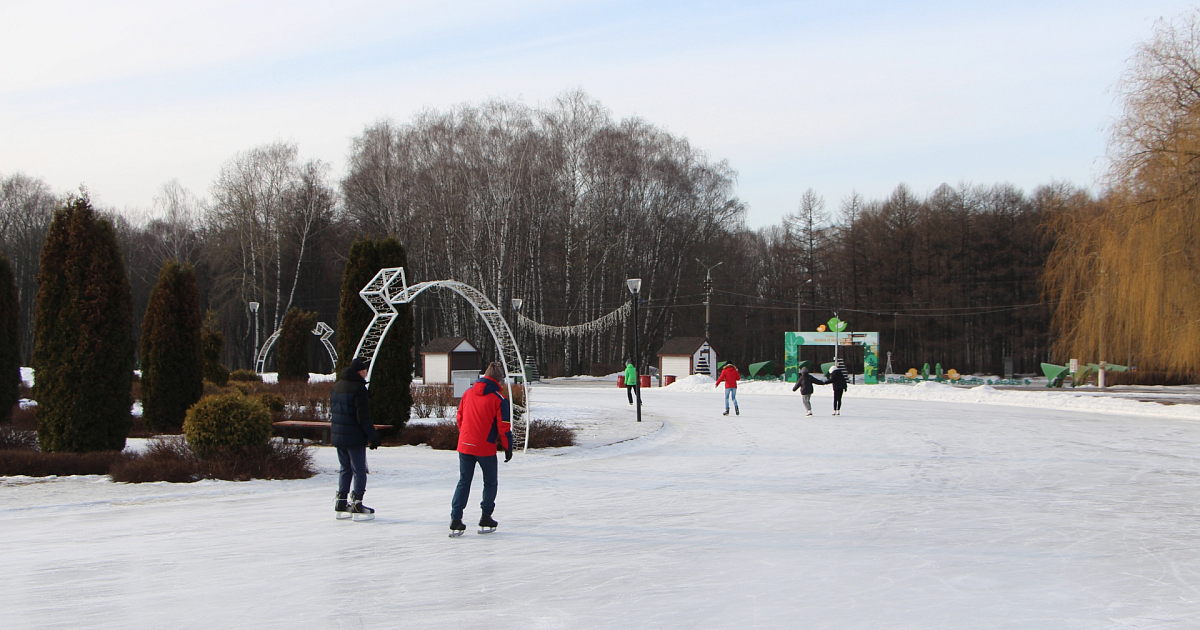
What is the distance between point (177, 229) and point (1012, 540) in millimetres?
72364

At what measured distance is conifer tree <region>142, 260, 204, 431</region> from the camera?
17516 mm

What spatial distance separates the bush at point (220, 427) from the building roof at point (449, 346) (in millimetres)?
33169

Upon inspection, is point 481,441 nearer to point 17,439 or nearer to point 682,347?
point 17,439

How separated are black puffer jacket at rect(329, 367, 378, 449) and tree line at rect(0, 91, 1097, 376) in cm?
4015

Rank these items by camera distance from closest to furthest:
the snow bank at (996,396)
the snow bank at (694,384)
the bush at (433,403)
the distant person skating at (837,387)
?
the bush at (433,403), the distant person skating at (837,387), the snow bank at (996,396), the snow bank at (694,384)

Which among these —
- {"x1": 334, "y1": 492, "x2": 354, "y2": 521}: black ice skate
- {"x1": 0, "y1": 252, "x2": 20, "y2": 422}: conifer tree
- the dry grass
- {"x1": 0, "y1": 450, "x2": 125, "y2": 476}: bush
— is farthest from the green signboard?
{"x1": 334, "y1": 492, "x2": 354, "y2": 521}: black ice skate

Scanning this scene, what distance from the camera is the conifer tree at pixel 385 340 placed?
16.7m

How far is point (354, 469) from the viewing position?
8.82 metres

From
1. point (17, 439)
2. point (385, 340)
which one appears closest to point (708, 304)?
point (385, 340)

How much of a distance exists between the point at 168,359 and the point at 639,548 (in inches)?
543

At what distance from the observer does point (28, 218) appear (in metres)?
58.9

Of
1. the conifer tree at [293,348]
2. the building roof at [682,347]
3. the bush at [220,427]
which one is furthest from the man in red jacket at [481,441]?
the building roof at [682,347]

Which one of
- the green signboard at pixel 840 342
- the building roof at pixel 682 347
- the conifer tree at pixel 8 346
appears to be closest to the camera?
the conifer tree at pixel 8 346

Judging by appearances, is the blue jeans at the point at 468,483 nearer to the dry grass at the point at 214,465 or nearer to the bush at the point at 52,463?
the dry grass at the point at 214,465
